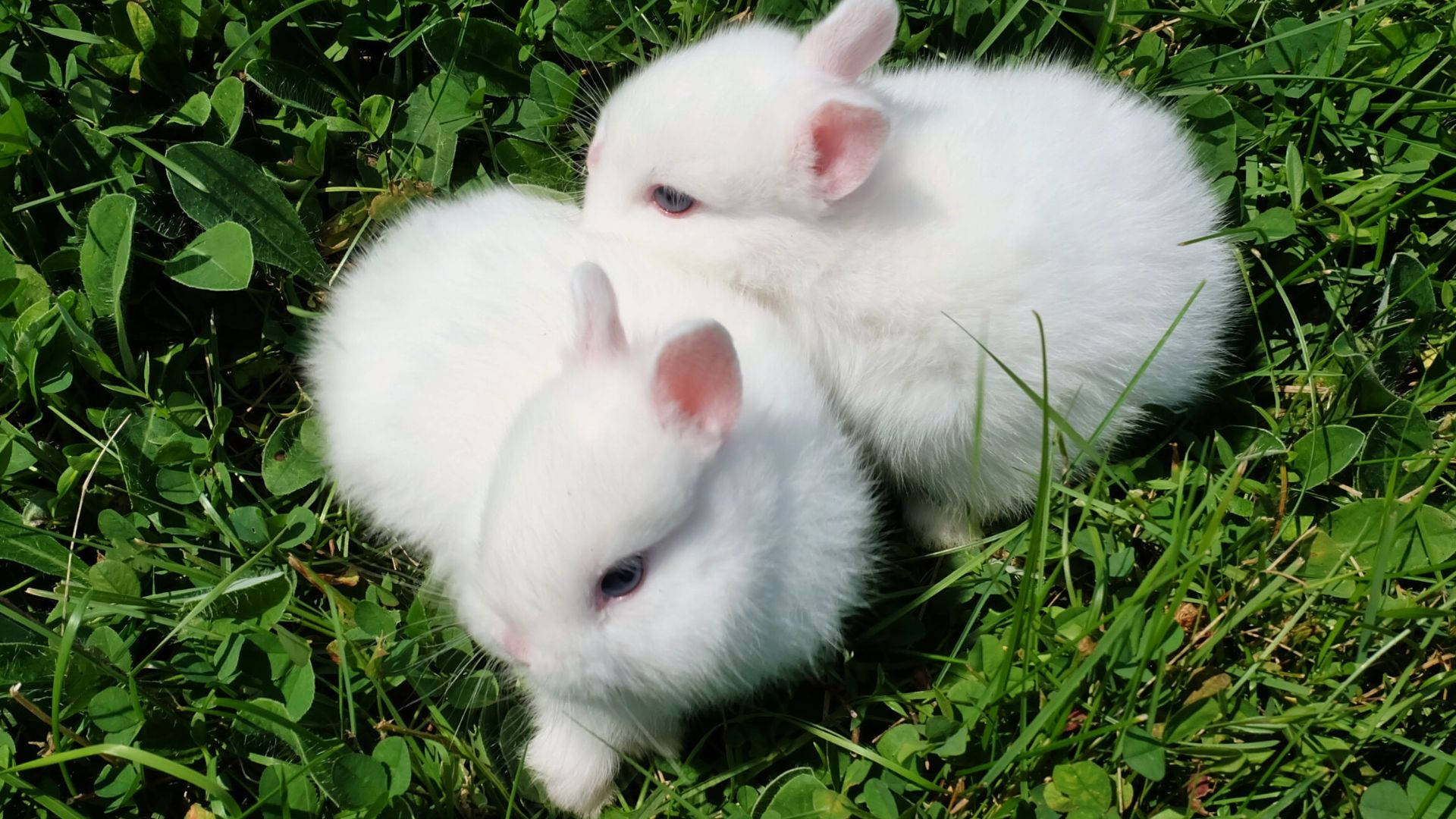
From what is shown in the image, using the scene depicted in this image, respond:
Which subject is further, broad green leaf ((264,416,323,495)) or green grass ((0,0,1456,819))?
broad green leaf ((264,416,323,495))

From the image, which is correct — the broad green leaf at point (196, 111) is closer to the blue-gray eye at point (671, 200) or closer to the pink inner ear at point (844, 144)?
the blue-gray eye at point (671, 200)

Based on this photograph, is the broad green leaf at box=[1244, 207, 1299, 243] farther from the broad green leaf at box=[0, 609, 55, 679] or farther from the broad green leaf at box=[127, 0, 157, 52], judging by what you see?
the broad green leaf at box=[0, 609, 55, 679]

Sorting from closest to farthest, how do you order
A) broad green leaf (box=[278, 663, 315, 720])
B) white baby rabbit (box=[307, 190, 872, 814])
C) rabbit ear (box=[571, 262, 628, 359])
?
white baby rabbit (box=[307, 190, 872, 814]) → rabbit ear (box=[571, 262, 628, 359]) → broad green leaf (box=[278, 663, 315, 720])

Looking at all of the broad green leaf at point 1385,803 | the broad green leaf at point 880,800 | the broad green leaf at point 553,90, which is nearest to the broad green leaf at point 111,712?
the broad green leaf at point 880,800

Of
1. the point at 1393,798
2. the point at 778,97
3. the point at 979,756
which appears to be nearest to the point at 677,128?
the point at 778,97

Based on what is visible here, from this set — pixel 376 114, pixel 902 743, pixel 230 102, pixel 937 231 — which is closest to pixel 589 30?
pixel 376 114

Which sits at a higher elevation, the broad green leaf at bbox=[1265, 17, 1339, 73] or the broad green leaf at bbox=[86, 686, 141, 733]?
the broad green leaf at bbox=[1265, 17, 1339, 73]

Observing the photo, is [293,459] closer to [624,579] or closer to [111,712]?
[111,712]

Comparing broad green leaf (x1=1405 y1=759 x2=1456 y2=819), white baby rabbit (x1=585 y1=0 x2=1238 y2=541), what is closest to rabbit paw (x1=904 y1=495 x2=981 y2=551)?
white baby rabbit (x1=585 y1=0 x2=1238 y2=541)
